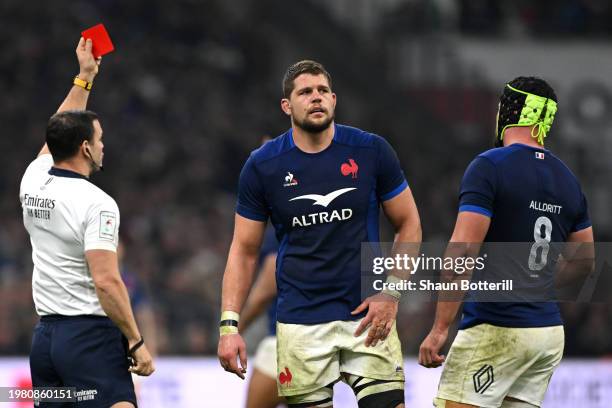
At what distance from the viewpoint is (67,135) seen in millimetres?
6723

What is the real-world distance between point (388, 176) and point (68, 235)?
1.73 metres

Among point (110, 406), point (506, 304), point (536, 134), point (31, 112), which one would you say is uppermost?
point (31, 112)

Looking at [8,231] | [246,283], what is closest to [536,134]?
[246,283]

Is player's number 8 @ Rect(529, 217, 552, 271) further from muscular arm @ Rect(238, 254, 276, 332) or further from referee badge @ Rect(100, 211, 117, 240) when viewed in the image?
muscular arm @ Rect(238, 254, 276, 332)

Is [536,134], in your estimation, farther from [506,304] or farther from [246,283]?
[246,283]

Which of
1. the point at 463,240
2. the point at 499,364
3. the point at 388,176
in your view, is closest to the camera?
the point at 463,240

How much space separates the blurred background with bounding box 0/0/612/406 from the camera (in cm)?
1727

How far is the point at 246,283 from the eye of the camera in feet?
22.7

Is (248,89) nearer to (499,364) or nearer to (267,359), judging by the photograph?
(267,359)

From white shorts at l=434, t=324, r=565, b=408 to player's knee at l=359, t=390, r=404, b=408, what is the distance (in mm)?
243

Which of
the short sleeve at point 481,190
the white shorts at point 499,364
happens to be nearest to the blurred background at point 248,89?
the white shorts at point 499,364

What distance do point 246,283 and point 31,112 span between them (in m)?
12.0

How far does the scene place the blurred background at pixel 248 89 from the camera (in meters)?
17.3

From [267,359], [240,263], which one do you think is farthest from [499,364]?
[267,359]
